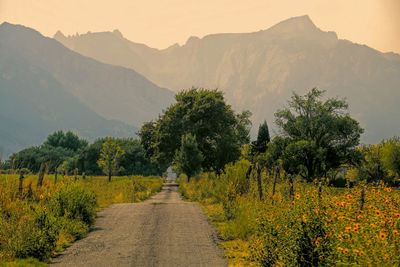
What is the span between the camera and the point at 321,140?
62.5m

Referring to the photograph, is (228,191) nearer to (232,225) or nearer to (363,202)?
(232,225)

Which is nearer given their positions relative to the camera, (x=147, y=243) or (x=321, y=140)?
(x=147, y=243)

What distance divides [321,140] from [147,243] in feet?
183

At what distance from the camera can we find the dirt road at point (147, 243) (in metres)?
9.85

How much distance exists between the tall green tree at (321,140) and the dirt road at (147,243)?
45600 mm

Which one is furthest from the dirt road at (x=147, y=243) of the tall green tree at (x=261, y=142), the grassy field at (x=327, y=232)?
the tall green tree at (x=261, y=142)

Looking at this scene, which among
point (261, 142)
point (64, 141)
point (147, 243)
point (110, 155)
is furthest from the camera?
point (64, 141)

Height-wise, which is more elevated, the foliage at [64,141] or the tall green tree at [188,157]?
the foliage at [64,141]

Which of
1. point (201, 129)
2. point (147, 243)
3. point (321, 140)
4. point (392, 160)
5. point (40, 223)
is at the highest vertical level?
point (201, 129)

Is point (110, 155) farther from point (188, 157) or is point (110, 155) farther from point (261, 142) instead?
point (261, 142)

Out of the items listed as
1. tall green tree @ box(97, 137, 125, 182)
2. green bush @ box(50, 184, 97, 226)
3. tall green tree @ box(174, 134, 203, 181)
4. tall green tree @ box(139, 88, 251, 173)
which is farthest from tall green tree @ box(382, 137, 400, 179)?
green bush @ box(50, 184, 97, 226)

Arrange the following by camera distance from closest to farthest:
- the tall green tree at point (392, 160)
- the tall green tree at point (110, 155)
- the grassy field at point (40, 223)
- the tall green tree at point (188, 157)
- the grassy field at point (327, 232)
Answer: the grassy field at point (327, 232), the grassy field at point (40, 223), the tall green tree at point (188, 157), the tall green tree at point (392, 160), the tall green tree at point (110, 155)

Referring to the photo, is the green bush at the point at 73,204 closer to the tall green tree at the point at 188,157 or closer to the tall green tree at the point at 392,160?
the tall green tree at the point at 188,157

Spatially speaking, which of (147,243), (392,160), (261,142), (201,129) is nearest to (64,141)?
(261,142)
